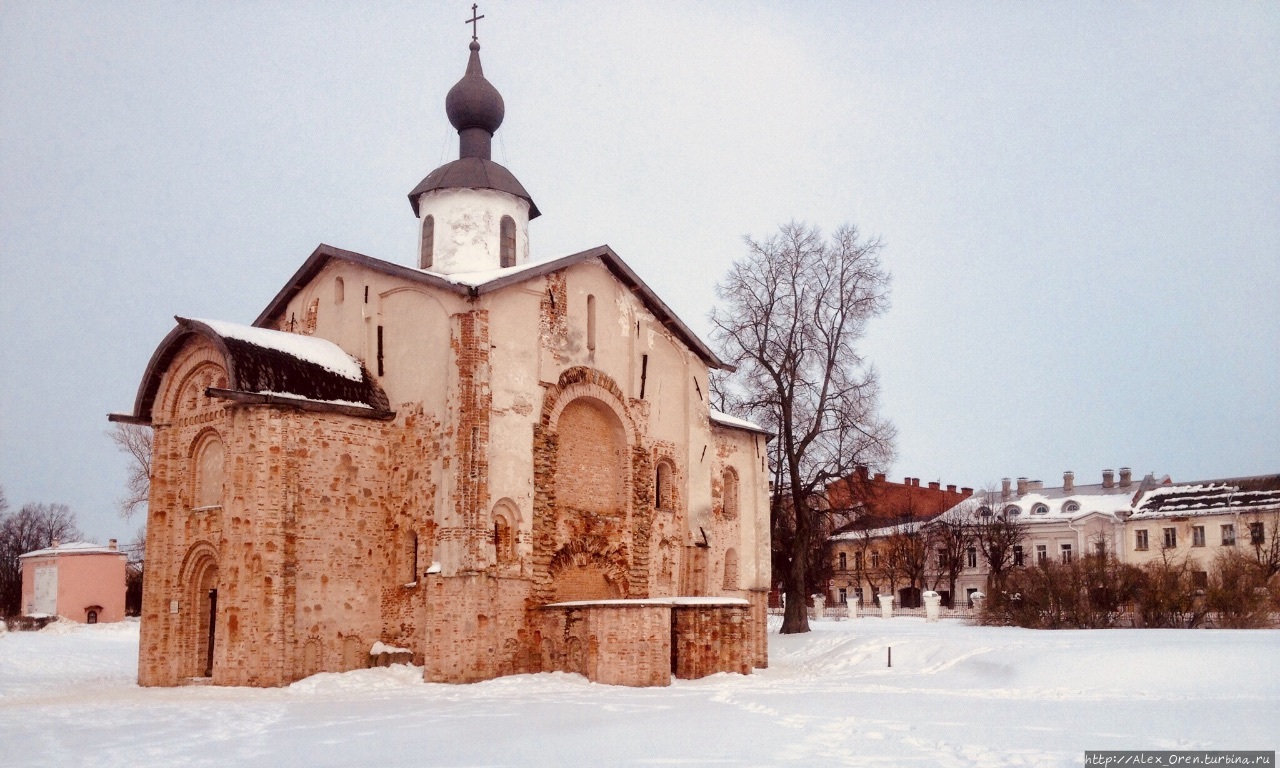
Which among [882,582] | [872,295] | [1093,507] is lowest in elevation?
[882,582]

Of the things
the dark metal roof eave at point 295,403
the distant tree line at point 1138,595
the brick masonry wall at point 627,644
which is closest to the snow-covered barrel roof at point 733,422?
the brick masonry wall at point 627,644

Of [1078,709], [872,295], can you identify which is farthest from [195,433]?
[872,295]

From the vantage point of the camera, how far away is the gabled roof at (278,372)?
18297mm

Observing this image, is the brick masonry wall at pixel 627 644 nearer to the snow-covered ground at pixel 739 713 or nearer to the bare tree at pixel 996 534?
the snow-covered ground at pixel 739 713

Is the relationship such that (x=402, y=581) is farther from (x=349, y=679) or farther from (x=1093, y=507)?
(x=1093, y=507)

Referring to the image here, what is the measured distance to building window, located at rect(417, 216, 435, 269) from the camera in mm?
23797

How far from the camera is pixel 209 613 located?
19.5 meters

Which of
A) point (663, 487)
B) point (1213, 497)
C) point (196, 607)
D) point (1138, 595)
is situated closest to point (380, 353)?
point (196, 607)

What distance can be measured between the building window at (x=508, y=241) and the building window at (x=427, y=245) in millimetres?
1406

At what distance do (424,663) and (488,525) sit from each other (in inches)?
97.3

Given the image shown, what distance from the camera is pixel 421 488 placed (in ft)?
63.5

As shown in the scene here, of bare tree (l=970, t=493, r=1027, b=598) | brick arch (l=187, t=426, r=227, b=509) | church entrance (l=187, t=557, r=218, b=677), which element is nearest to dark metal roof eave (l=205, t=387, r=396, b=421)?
brick arch (l=187, t=426, r=227, b=509)

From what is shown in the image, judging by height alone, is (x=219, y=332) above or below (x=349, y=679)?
above

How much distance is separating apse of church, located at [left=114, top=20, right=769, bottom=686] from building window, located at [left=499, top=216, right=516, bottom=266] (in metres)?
2.77
